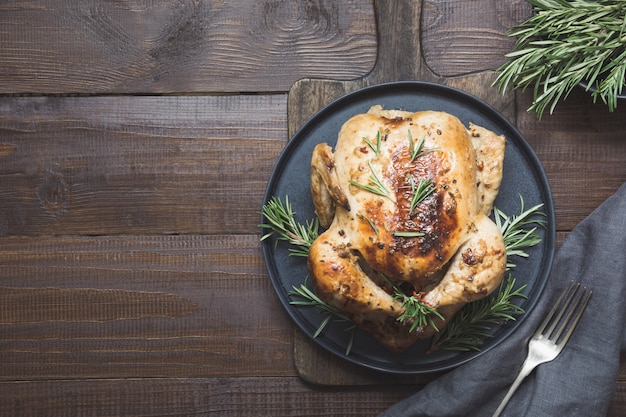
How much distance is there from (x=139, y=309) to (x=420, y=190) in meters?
1.14

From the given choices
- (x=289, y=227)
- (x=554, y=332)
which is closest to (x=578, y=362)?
(x=554, y=332)

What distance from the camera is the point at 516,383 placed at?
88.0 inches

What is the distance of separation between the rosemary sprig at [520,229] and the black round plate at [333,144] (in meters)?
0.03

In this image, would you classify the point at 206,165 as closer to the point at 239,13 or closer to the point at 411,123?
the point at 239,13

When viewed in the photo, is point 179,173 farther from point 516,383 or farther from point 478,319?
point 516,383

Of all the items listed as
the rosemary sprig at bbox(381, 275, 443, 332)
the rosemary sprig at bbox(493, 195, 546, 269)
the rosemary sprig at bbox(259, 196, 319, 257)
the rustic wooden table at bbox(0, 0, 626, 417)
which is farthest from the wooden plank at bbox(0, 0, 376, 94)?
the rosemary sprig at bbox(381, 275, 443, 332)

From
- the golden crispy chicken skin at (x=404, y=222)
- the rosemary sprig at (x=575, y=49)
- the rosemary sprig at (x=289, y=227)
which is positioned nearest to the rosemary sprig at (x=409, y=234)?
the golden crispy chicken skin at (x=404, y=222)

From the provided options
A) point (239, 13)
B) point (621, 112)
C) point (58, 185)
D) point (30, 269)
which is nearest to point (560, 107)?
point (621, 112)

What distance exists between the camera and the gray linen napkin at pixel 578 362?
2.21m

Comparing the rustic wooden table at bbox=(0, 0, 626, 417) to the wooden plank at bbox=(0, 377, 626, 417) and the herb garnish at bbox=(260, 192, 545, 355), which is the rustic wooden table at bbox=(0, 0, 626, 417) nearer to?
the wooden plank at bbox=(0, 377, 626, 417)

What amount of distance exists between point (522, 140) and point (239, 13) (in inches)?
42.5

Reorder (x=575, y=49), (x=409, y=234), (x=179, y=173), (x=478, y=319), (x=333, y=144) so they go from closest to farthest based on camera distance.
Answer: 1. (x=409, y=234)
2. (x=575, y=49)
3. (x=478, y=319)
4. (x=333, y=144)
5. (x=179, y=173)

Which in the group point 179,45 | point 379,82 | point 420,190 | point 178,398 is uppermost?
point 179,45

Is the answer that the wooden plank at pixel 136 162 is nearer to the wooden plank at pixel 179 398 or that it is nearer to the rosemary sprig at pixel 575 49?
the wooden plank at pixel 179 398
